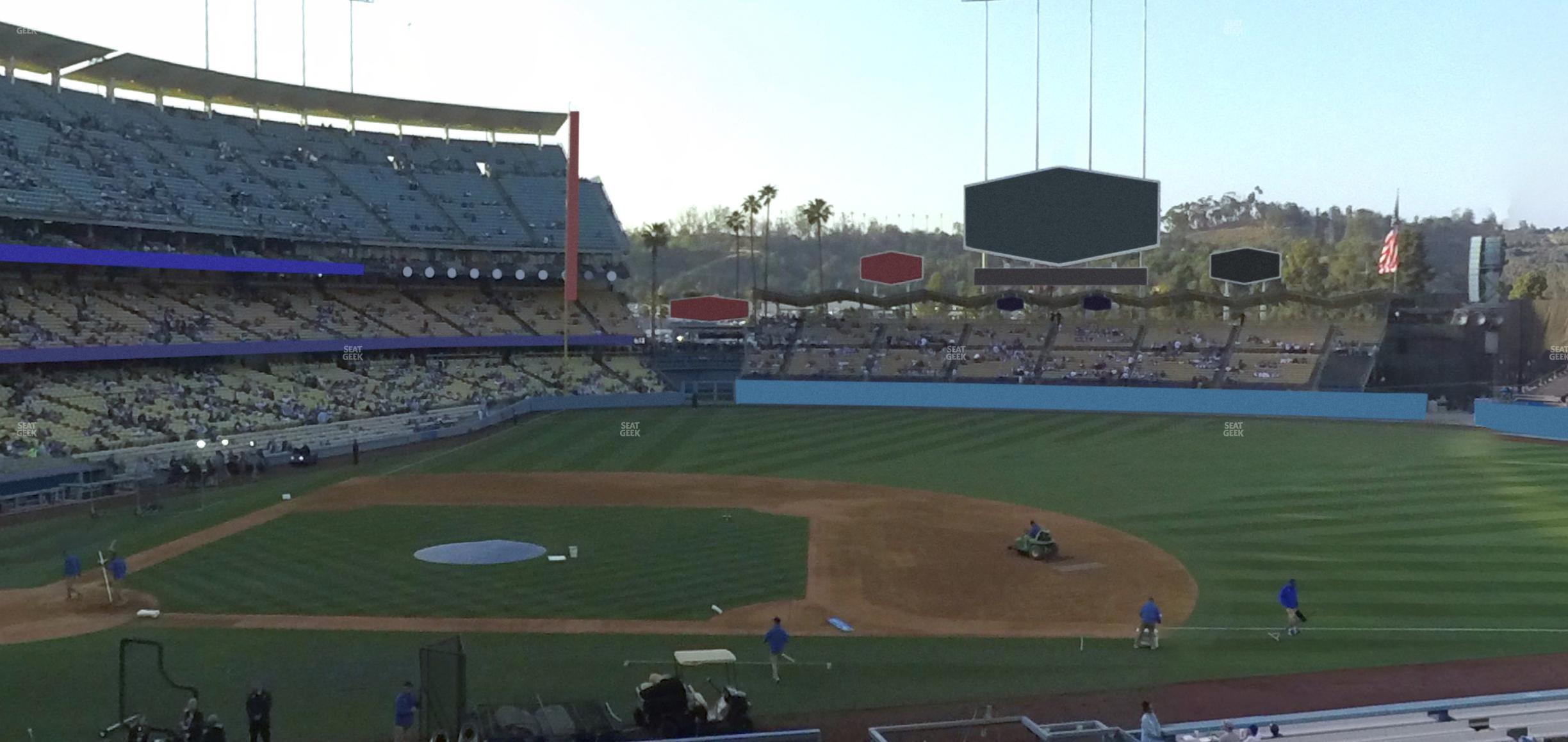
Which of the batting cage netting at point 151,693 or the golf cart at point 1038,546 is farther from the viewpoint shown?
the golf cart at point 1038,546

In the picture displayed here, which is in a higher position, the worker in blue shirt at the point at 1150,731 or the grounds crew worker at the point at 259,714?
the worker in blue shirt at the point at 1150,731

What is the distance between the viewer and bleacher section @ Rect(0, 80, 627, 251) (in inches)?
1955

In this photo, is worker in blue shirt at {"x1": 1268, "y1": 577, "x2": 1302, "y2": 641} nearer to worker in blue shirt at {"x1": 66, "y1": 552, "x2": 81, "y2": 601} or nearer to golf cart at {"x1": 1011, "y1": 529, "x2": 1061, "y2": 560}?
golf cart at {"x1": 1011, "y1": 529, "x2": 1061, "y2": 560}

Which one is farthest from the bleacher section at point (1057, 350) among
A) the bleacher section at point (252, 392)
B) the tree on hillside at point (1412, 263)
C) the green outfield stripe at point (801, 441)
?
the tree on hillside at point (1412, 263)

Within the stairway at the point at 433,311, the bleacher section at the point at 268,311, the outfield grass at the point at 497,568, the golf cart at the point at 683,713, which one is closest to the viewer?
the golf cart at the point at 683,713

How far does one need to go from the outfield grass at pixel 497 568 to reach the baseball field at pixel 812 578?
0.40 ft

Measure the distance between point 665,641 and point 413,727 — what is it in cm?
556

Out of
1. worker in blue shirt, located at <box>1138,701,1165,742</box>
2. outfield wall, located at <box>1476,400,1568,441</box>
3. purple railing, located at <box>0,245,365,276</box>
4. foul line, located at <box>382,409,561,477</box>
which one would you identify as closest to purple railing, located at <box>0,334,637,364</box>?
purple railing, located at <box>0,245,365,276</box>

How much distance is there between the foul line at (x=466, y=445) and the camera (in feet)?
139

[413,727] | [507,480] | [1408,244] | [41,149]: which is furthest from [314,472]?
[1408,244]

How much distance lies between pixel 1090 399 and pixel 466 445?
34533mm

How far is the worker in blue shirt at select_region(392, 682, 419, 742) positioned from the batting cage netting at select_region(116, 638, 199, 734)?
2.70m

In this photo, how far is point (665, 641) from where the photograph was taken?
19328mm

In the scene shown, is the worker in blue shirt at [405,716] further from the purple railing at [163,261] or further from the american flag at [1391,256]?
the american flag at [1391,256]
